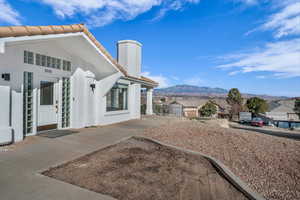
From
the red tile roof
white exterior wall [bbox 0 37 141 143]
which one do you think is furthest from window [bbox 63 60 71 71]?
the red tile roof

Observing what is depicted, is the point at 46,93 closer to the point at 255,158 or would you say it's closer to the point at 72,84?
the point at 72,84

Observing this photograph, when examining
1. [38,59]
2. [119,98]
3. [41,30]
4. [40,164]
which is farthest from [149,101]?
[40,164]

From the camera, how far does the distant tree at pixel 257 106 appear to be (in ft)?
129

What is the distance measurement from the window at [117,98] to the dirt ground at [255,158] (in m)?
3.98

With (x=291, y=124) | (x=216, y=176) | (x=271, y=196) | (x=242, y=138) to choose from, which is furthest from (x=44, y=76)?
(x=291, y=124)

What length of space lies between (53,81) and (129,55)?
623 centimetres

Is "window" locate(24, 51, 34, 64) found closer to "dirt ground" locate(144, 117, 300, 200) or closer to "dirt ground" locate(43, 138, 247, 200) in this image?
"dirt ground" locate(43, 138, 247, 200)

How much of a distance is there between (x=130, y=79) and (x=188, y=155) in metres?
7.43

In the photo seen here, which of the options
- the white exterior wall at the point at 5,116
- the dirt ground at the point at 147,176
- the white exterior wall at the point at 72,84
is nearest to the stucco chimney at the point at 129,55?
the white exterior wall at the point at 72,84

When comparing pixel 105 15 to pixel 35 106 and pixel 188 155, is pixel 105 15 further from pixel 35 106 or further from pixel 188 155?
pixel 188 155

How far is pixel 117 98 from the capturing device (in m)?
10.0

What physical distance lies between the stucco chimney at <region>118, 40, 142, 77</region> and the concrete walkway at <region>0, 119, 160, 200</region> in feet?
22.7

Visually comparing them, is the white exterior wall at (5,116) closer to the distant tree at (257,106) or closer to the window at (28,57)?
the window at (28,57)

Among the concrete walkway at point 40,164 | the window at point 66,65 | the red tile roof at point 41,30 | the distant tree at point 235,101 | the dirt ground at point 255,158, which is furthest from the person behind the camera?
the distant tree at point 235,101
